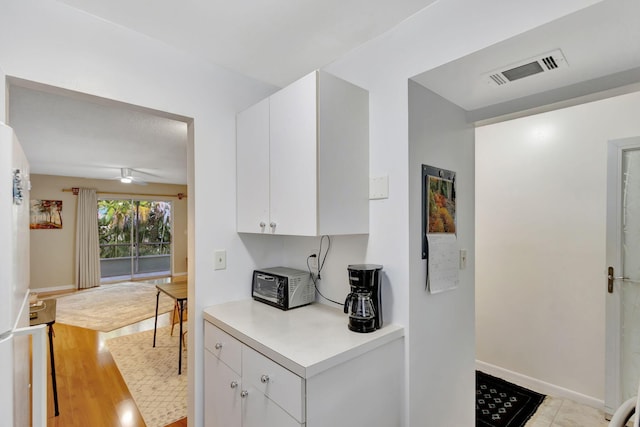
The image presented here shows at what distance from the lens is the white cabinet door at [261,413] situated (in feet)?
3.93

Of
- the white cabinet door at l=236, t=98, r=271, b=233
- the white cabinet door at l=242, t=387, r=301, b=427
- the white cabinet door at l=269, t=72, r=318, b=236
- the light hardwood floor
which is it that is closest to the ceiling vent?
the white cabinet door at l=269, t=72, r=318, b=236

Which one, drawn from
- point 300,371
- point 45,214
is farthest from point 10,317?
point 45,214

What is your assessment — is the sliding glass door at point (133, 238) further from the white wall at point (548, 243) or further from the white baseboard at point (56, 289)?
the white wall at point (548, 243)

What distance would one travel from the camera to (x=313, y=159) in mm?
1452

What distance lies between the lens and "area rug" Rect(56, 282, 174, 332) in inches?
173

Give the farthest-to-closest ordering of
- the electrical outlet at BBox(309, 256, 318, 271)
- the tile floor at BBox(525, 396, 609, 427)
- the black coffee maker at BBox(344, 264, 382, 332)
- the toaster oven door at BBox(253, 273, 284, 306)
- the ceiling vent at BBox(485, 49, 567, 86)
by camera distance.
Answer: the tile floor at BBox(525, 396, 609, 427), the electrical outlet at BBox(309, 256, 318, 271), the toaster oven door at BBox(253, 273, 284, 306), the black coffee maker at BBox(344, 264, 382, 332), the ceiling vent at BBox(485, 49, 567, 86)

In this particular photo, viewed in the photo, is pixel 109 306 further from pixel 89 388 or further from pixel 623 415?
pixel 623 415

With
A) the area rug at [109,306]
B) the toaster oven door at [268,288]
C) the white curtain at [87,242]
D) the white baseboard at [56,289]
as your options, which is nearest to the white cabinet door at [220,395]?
the toaster oven door at [268,288]

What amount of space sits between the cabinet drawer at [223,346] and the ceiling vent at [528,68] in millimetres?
1806

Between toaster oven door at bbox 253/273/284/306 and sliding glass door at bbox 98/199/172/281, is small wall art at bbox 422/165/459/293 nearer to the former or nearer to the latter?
toaster oven door at bbox 253/273/284/306

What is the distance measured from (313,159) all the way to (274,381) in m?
0.98

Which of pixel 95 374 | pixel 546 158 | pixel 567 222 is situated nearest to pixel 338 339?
pixel 567 222

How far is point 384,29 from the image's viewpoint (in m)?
1.62

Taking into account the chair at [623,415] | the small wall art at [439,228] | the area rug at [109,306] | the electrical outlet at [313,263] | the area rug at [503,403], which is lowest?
the area rug at [109,306]
